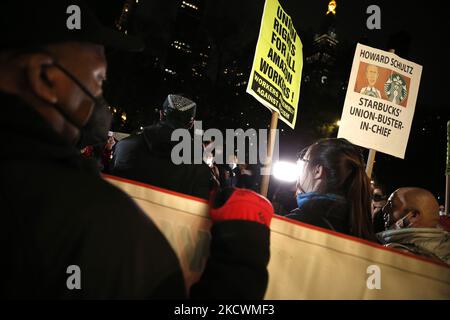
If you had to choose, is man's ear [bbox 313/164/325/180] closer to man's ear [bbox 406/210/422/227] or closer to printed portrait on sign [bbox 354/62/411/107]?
man's ear [bbox 406/210/422/227]

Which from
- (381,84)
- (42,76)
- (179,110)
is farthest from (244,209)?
(381,84)

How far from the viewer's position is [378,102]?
4.41 metres

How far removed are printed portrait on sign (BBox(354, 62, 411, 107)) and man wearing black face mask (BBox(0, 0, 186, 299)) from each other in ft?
13.7

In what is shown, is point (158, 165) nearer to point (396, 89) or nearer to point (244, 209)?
point (244, 209)

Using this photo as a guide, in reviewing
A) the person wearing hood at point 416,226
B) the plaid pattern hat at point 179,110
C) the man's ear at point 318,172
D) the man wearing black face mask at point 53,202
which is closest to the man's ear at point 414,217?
the person wearing hood at point 416,226

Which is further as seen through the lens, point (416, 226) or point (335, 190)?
point (416, 226)

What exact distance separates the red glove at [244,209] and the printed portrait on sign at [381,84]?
370 cm

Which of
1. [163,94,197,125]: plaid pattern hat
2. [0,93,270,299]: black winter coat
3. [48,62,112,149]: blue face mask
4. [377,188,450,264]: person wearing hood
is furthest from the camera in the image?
[163,94,197,125]: plaid pattern hat

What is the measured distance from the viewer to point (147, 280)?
98 cm

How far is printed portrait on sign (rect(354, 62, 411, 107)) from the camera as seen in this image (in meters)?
4.40

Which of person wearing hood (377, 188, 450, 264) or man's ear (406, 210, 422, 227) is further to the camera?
man's ear (406, 210, 422, 227)

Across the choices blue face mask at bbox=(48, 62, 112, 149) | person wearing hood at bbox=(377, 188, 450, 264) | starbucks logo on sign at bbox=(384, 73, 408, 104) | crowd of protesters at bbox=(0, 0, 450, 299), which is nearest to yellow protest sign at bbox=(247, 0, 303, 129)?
starbucks logo on sign at bbox=(384, 73, 408, 104)

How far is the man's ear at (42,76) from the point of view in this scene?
1.05m

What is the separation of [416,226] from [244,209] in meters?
2.91
